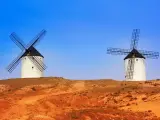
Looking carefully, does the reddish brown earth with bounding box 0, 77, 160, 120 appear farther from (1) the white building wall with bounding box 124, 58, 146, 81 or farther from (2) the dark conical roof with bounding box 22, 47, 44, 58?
(1) the white building wall with bounding box 124, 58, 146, 81

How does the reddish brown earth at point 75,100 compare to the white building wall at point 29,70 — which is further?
the white building wall at point 29,70

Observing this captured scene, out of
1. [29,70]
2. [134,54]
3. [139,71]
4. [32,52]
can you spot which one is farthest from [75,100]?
[134,54]

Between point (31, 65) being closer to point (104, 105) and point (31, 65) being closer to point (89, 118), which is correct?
point (104, 105)

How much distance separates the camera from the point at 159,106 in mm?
38031

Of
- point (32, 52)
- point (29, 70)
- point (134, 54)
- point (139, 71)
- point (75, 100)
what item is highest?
point (134, 54)

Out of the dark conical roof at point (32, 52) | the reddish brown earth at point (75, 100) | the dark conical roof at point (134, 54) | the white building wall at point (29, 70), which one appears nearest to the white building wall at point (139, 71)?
the dark conical roof at point (134, 54)

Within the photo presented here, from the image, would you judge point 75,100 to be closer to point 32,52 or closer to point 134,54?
point 32,52

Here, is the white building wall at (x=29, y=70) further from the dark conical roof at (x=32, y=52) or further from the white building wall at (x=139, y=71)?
the white building wall at (x=139, y=71)

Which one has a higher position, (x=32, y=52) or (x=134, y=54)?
(x=134, y=54)

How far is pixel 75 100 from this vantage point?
146 ft

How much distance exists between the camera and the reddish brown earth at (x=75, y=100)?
110 feet

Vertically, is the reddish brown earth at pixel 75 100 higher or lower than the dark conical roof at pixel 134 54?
lower

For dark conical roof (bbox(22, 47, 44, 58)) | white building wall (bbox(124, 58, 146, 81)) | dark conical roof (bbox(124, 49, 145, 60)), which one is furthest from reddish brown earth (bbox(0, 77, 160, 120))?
dark conical roof (bbox(124, 49, 145, 60))

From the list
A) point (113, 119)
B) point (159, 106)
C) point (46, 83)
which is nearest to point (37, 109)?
point (113, 119)
